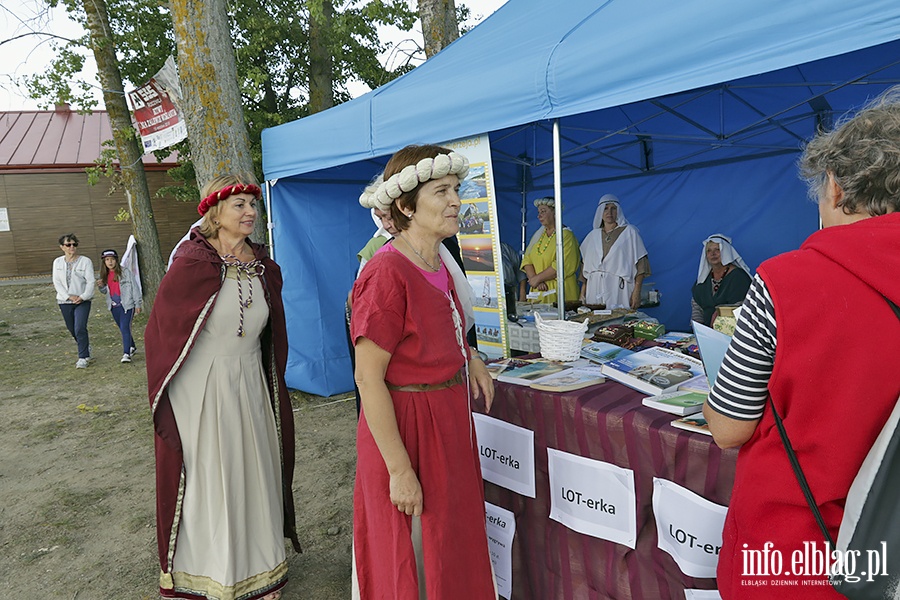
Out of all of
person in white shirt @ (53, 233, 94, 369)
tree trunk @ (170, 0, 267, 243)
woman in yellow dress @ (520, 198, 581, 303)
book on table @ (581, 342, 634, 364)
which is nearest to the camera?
book on table @ (581, 342, 634, 364)

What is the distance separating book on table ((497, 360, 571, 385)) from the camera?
7.51 feet

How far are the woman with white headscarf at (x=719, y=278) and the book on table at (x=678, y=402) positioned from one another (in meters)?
2.64


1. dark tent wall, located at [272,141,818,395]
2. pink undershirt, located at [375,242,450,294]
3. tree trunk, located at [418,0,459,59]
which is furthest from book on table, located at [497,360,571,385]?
tree trunk, located at [418,0,459,59]

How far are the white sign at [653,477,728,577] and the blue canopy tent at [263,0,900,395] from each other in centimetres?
142

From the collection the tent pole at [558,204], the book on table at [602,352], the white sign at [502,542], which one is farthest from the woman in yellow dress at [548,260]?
the white sign at [502,542]

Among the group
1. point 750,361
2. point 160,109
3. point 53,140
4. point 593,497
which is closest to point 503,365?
point 593,497

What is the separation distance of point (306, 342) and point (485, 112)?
3117mm

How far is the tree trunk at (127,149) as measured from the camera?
9.55 meters

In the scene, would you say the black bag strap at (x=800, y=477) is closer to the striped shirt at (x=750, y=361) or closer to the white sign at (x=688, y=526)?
the striped shirt at (x=750, y=361)

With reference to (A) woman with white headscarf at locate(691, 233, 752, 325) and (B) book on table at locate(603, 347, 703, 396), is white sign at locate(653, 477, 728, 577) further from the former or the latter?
(A) woman with white headscarf at locate(691, 233, 752, 325)

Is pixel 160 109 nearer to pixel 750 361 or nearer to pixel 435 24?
pixel 435 24

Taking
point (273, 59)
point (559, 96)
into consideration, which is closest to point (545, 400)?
point (559, 96)

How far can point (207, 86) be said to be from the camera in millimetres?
4770

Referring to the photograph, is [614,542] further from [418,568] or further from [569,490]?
[418,568]
